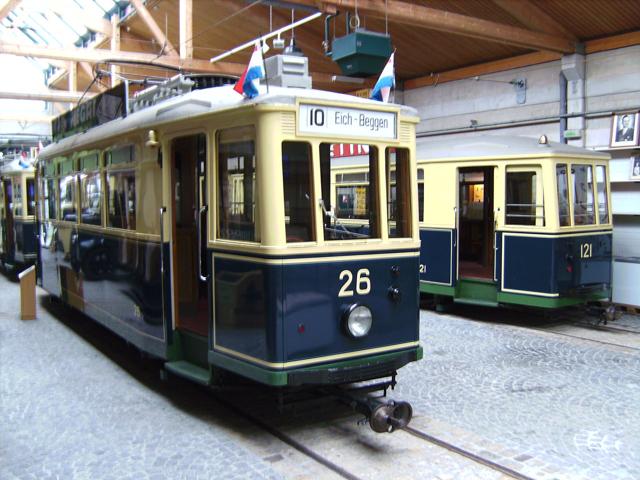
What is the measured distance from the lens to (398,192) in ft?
16.9

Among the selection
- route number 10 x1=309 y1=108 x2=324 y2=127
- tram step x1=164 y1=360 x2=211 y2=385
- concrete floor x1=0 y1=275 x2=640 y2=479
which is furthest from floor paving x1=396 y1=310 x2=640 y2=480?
route number 10 x1=309 y1=108 x2=324 y2=127

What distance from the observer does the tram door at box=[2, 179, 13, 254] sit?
47.3 ft

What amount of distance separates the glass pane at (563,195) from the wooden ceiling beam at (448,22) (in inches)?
136

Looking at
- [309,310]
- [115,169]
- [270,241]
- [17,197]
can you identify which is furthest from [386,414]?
[17,197]

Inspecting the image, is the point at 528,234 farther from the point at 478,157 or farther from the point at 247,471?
the point at 247,471

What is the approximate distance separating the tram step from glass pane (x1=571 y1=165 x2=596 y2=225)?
6031mm

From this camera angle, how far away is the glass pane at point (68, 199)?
318 inches

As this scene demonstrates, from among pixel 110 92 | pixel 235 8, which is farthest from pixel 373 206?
pixel 235 8

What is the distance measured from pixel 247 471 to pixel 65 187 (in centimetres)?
560

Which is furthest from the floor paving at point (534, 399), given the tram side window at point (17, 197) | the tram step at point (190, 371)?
the tram side window at point (17, 197)

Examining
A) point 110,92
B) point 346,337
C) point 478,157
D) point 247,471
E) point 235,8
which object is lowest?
point 247,471

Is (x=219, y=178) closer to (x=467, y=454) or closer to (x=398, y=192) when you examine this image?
(x=398, y=192)

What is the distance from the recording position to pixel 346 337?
469 centimetres

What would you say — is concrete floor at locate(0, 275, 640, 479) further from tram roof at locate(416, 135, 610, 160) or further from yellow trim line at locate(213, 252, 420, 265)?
tram roof at locate(416, 135, 610, 160)
